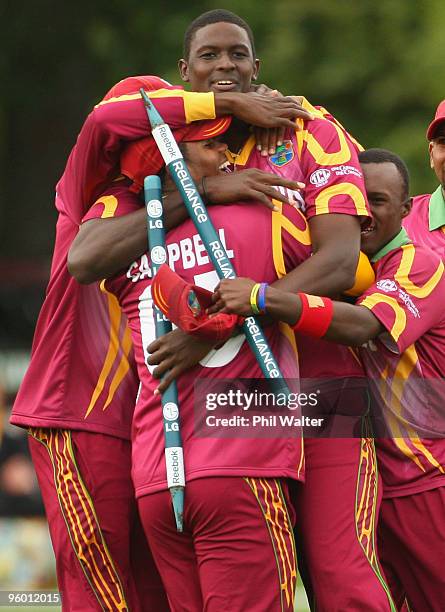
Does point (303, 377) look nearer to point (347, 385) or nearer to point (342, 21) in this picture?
point (347, 385)

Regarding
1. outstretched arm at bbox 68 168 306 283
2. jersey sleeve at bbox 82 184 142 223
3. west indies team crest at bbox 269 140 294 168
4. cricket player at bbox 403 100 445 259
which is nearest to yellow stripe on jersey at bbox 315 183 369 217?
outstretched arm at bbox 68 168 306 283

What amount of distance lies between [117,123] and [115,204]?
304 mm

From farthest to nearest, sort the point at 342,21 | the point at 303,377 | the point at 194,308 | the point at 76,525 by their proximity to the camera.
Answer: the point at 342,21
the point at 76,525
the point at 303,377
the point at 194,308

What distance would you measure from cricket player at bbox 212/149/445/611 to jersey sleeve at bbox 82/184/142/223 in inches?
36.4

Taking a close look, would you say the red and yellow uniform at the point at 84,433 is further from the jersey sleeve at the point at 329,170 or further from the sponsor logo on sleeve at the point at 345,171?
the sponsor logo on sleeve at the point at 345,171

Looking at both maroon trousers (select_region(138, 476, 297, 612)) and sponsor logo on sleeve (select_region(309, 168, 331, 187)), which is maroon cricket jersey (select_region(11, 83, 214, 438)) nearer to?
maroon trousers (select_region(138, 476, 297, 612))

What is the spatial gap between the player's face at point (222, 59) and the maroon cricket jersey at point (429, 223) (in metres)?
1.02

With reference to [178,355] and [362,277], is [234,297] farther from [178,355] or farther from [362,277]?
[362,277]

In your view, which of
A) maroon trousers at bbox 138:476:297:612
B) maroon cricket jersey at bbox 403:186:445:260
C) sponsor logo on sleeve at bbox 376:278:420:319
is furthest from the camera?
maroon cricket jersey at bbox 403:186:445:260

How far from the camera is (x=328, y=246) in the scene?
195 inches

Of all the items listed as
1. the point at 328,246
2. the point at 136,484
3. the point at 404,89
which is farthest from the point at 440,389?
the point at 404,89

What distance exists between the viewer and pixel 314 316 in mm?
4828

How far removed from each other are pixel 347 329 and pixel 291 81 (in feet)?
36.7

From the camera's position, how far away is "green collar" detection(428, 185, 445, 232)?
19.3 feet
